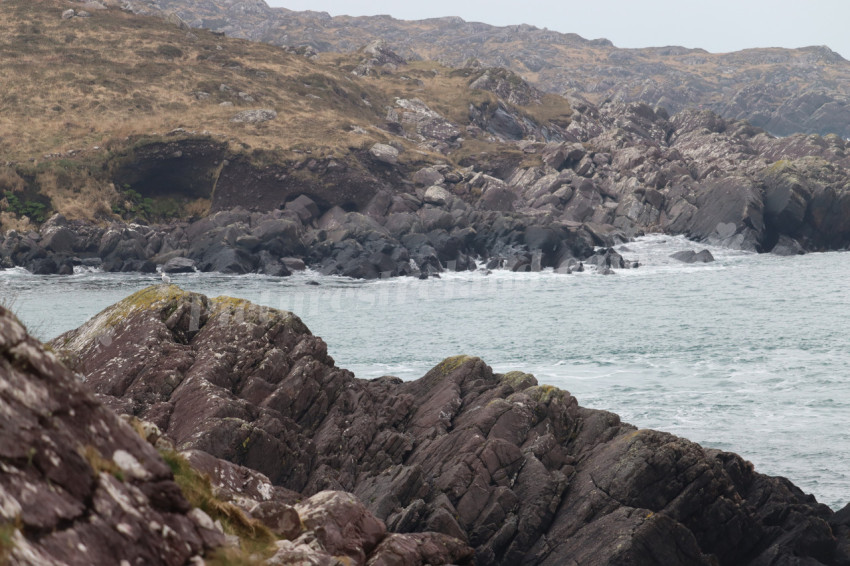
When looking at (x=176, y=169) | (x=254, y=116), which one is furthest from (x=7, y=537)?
(x=254, y=116)

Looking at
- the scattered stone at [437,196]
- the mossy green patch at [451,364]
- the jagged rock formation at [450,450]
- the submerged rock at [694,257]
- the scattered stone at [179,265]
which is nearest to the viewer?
the jagged rock formation at [450,450]

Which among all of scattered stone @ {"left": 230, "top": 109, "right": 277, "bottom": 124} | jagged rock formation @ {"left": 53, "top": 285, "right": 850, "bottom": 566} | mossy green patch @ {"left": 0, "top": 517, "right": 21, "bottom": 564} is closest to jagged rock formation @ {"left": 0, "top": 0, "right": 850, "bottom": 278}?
scattered stone @ {"left": 230, "top": 109, "right": 277, "bottom": 124}

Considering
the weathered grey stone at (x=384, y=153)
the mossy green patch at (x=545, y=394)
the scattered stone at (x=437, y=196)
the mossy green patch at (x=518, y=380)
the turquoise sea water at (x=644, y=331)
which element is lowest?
the turquoise sea water at (x=644, y=331)

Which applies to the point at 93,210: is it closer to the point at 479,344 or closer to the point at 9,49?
the point at 9,49

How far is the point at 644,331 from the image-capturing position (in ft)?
154

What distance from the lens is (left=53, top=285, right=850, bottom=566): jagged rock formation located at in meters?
17.3

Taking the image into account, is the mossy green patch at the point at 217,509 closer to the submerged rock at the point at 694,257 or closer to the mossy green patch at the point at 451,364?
the mossy green patch at the point at 451,364

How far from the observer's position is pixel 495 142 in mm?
125938

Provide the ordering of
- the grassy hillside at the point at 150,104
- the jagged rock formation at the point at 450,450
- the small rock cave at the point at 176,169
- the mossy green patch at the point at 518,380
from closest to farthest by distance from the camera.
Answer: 1. the jagged rock formation at the point at 450,450
2. the mossy green patch at the point at 518,380
3. the grassy hillside at the point at 150,104
4. the small rock cave at the point at 176,169

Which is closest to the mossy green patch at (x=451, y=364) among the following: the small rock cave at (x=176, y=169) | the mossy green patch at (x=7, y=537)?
the mossy green patch at (x=7, y=537)

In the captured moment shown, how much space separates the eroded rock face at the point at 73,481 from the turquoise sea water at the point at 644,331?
67.5ft

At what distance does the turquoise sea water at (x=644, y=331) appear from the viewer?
29.0m

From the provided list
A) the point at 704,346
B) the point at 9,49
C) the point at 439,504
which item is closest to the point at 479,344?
the point at 704,346

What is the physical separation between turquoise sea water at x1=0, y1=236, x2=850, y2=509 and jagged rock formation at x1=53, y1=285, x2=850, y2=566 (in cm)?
587
